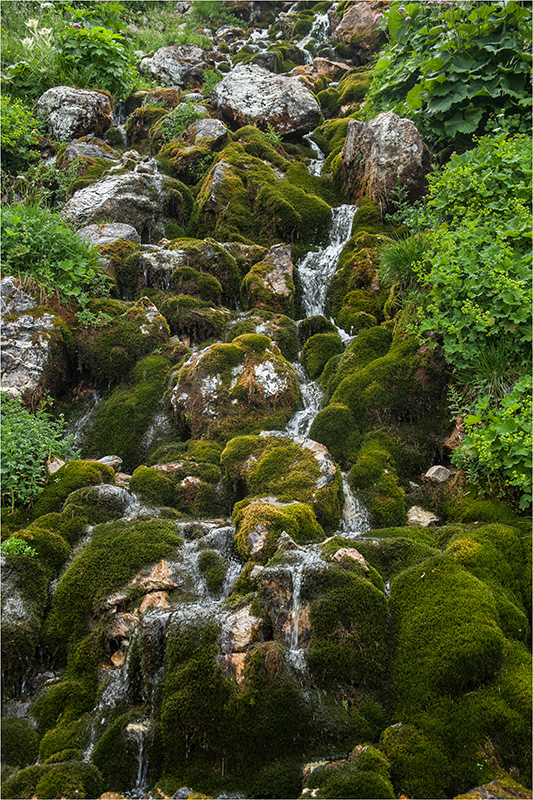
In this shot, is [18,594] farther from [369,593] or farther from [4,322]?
[4,322]

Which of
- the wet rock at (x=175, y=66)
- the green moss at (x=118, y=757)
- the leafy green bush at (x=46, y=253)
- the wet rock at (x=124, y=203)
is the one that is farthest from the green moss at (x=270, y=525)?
the wet rock at (x=175, y=66)

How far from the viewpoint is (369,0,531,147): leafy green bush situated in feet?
28.9

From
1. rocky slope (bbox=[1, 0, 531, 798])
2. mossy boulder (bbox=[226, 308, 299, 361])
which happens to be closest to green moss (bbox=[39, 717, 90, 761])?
rocky slope (bbox=[1, 0, 531, 798])

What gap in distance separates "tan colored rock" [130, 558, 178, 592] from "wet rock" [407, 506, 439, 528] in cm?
305

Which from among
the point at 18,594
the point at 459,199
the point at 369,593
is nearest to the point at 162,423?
the point at 18,594

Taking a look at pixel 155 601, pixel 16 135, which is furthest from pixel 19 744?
pixel 16 135

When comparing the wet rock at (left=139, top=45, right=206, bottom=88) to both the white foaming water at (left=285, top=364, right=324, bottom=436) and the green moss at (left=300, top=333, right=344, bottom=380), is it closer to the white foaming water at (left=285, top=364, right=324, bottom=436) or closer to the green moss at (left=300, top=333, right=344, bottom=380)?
the green moss at (left=300, top=333, right=344, bottom=380)

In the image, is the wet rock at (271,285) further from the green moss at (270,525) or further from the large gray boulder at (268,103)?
the large gray boulder at (268,103)

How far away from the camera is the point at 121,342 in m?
9.16

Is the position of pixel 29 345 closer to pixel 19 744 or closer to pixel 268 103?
pixel 19 744

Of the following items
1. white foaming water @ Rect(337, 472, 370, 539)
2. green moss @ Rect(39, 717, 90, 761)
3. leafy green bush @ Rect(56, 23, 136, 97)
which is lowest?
white foaming water @ Rect(337, 472, 370, 539)

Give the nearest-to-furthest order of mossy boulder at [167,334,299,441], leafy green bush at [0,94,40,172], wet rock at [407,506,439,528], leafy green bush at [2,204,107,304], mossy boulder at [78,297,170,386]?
1. wet rock at [407,506,439,528]
2. mossy boulder at [167,334,299,441]
3. leafy green bush at [2,204,107,304]
4. mossy boulder at [78,297,170,386]
5. leafy green bush at [0,94,40,172]

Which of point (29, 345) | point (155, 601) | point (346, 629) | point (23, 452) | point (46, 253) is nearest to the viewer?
point (346, 629)

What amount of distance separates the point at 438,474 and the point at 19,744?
206 inches
